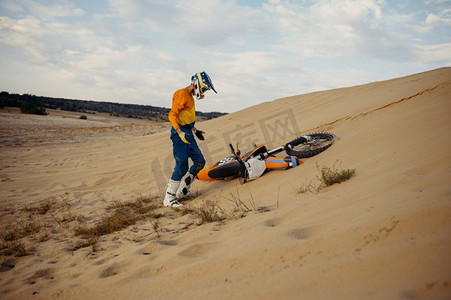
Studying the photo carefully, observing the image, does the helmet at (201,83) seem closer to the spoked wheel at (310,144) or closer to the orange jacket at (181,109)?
the orange jacket at (181,109)

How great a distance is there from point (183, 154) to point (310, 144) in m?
2.82

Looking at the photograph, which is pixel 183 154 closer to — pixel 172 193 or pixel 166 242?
pixel 172 193

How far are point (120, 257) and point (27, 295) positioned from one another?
72 centimetres

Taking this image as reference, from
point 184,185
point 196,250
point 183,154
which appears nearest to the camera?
point 196,250

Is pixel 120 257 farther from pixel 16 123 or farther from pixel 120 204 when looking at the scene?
pixel 16 123

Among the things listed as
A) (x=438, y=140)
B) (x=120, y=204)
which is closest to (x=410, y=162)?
(x=438, y=140)

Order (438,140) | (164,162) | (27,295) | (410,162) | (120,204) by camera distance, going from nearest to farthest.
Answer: (27,295) → (410,162) → (438,140) → (120,204) → (164,162)

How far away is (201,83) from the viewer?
14.2 feet

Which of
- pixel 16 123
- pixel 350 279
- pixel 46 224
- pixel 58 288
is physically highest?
pixel 16 123

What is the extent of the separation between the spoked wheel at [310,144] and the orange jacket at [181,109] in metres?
1.97

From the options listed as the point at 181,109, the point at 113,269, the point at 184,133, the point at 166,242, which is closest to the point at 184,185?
the point at 184,133

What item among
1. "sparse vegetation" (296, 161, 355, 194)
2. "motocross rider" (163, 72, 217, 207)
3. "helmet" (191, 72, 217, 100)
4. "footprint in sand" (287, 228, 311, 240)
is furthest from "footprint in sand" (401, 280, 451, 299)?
"helmet" (191, 72, 217, 100)

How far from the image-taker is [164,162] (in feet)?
28.0

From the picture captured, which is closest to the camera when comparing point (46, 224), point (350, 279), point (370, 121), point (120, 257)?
point (350, 279)
